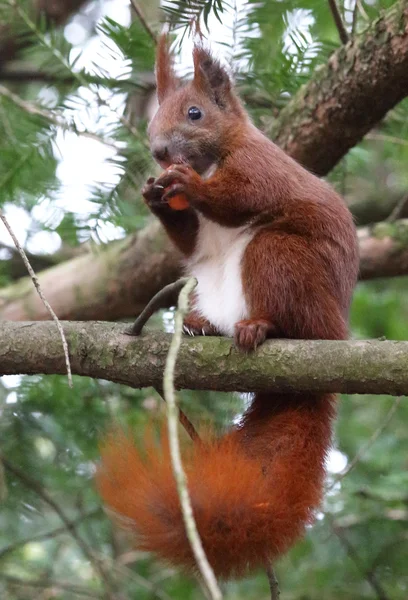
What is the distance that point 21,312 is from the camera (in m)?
3.81

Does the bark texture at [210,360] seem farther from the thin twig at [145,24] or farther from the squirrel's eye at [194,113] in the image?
the thin twig at [145,24]

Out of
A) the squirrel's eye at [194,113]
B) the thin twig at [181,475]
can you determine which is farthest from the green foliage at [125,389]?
the thin twig at [181,475]

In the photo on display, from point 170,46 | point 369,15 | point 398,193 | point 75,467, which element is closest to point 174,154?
point 170,46

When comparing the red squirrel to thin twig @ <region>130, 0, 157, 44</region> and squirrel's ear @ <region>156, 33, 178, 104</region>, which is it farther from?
thin twig @ <region>130, 0, 157, 44</region>

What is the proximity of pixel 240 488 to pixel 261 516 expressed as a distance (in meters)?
0.08

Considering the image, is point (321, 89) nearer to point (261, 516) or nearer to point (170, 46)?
point (170, 46)

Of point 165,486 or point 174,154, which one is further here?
point 174,154

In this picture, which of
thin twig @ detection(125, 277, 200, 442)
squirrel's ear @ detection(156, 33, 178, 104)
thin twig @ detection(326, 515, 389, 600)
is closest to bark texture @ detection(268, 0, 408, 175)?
squirrel's ear @ detection(156, 33, 178, 104)

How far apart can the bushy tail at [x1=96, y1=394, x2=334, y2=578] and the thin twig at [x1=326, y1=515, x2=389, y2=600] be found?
3.37 feet

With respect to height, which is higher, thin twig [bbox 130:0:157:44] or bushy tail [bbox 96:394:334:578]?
thin twig [bbox 130:0:157:44]

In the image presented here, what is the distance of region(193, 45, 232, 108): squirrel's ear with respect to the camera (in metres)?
2.78

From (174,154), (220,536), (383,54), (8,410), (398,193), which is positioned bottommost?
(220,536)

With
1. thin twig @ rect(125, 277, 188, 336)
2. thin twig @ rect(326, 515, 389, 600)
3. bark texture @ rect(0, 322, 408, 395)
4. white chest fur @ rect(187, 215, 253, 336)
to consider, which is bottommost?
thin twig @ rect(326, 515, 389, 600)

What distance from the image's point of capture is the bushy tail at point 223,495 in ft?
5.84
